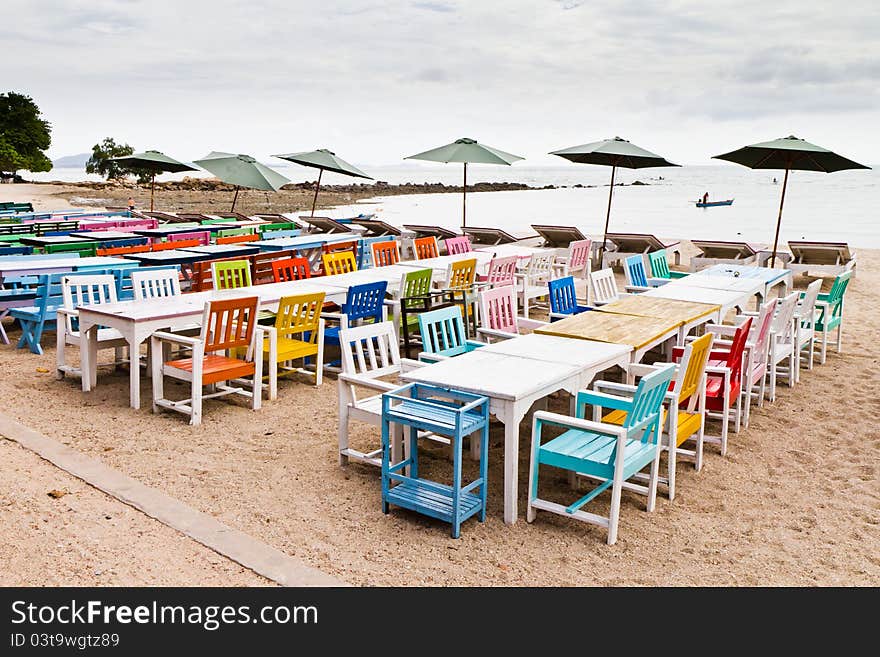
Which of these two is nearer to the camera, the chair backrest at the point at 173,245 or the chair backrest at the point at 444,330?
the chair backrest at the point at 444,330

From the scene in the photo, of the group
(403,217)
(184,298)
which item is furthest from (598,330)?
(403,217)

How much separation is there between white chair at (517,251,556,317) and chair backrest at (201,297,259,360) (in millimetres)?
3153

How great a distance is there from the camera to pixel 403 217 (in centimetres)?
3519

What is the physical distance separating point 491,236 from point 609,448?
10.9 m

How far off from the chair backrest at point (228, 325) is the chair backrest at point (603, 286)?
9.86 ft

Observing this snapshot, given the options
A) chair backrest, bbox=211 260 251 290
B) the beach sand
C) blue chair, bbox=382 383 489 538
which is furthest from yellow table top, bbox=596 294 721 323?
chair backrest, bbox=211 260 251 290

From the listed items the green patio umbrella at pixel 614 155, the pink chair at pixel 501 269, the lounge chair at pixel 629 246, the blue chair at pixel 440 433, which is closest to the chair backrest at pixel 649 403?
the blue chair at pixel 440 433

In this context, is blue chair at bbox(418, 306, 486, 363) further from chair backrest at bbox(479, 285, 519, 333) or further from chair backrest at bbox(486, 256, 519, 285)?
chair backrest at bbox(486, 256, 519, 285)

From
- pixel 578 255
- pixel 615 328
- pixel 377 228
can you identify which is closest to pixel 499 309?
pixel 615 328

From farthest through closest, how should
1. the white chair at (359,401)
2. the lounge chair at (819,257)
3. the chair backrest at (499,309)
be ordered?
the lounge chair at (819,257)
the chair backrest at (499,309)
the white chair at (359,401)

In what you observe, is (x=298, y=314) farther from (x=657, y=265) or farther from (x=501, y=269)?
(x=657, y=265)

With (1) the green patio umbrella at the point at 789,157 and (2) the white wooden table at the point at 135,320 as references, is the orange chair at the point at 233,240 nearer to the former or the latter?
(2) the white wooden table at the point at 135,320

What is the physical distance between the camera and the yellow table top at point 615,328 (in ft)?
16.2
